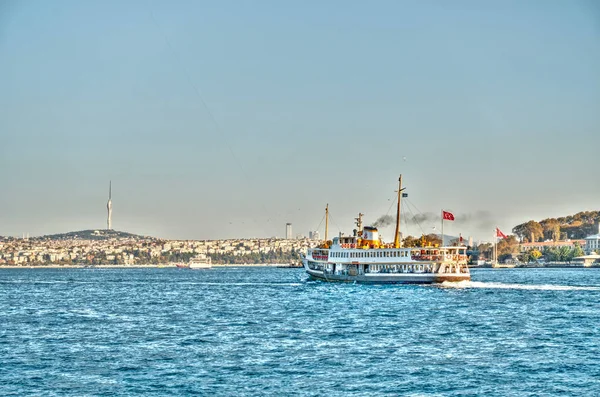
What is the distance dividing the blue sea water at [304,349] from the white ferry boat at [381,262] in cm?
2792

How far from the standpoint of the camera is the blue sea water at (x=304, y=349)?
34.8m

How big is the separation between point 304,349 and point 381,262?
213ft

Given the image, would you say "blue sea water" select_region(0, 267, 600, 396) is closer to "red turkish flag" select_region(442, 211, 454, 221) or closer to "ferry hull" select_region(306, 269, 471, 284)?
"ferry hull" select_region(306, 269, 471, 284)

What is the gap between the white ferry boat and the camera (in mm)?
104062

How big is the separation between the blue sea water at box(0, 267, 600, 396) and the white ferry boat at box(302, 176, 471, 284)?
27918 millimetres

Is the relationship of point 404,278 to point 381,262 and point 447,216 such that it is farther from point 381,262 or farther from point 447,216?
point 447,216

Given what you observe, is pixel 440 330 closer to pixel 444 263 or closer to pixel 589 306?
pixel 589 306

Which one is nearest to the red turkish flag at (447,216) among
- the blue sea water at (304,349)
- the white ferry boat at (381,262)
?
the white ferry boat at (381,262)

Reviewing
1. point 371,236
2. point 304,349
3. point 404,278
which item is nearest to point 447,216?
point 371,236

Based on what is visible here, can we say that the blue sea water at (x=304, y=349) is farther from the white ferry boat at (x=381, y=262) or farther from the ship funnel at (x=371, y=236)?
the ship funnel at (x=371, y=236)

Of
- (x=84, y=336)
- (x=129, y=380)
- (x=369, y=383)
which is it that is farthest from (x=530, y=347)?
(x=84, y=336)

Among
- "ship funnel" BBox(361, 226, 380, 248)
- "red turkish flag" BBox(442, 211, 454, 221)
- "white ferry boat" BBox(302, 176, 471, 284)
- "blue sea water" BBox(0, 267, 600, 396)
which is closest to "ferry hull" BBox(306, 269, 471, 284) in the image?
"white ferry boat" BBox(302, 176, 471, 284)

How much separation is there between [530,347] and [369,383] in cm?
1335

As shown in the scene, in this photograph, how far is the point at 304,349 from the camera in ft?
147
